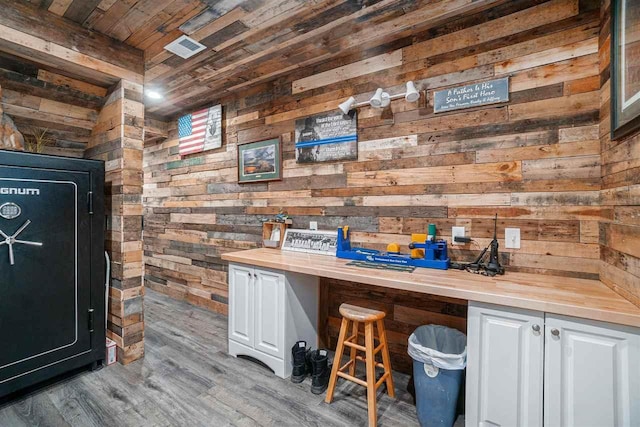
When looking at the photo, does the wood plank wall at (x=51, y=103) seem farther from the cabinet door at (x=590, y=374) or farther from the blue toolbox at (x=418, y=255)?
the cabinet door at (x=590, y=374)

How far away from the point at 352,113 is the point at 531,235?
1.66 metres

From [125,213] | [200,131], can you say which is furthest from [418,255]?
[200,131]

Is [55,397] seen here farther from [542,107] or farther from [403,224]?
[542,107]

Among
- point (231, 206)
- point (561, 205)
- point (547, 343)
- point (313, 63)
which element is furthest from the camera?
point (231, 206)

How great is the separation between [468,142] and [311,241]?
156 centimetres

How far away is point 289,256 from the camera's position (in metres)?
2.64

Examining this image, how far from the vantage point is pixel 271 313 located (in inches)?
93.8

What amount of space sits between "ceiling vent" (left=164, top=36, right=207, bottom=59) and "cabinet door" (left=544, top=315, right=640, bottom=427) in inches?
120

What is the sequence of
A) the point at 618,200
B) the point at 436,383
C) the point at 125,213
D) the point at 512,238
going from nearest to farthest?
1. the point at 618,200
2. the point at 436,383
3. the point at 512,238
4. the point at 125,213

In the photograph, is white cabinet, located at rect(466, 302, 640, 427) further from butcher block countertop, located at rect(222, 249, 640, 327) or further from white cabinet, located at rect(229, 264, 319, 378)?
white cabinet, located at rect(229, 264, 319, 378)

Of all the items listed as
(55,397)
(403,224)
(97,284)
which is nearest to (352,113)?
(403,224)

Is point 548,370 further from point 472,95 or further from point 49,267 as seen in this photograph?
point 49,267

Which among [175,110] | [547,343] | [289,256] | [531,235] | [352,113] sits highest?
[175,110]


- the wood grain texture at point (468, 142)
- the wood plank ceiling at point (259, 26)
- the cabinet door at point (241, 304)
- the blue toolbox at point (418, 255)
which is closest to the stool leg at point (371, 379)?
the blue toolbox at point (418, 255)
